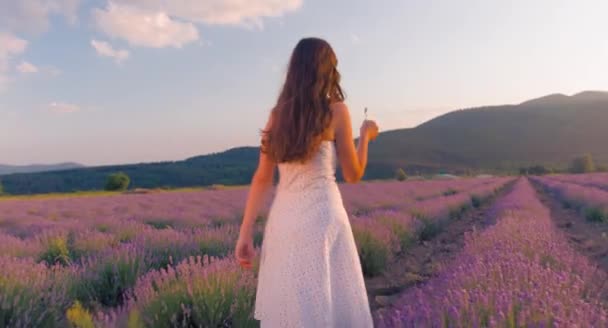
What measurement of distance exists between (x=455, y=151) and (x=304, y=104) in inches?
3921

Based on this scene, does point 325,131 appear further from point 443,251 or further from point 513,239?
point 443,251

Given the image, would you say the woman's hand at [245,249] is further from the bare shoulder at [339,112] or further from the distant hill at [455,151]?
the distant hill at [455,151]

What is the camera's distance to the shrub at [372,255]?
20.8 ft

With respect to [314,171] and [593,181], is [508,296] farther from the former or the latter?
[593,181]

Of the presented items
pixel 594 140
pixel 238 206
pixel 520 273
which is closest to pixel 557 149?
pixel 594 140

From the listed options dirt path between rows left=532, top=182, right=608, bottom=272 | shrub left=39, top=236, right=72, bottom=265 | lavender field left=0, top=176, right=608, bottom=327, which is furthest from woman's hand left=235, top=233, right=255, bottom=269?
shrub left=39, top=236, right=72, bottom=265

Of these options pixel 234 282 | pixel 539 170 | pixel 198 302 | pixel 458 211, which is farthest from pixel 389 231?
pixel 539 170

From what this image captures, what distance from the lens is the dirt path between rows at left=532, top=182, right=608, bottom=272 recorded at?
737cm

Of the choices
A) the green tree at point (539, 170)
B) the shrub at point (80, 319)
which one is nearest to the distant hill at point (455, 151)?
the green tree at point (539, 170)

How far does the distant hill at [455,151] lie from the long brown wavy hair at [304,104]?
6747 cm

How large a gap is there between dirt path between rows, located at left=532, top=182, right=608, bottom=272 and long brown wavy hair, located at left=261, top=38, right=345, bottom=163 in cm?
464

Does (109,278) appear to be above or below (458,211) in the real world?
above

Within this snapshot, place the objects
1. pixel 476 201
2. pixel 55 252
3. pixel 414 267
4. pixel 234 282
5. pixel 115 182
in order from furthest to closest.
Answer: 1. pixel 115 182
2. pixel 476 201
3. pixel 414 267
4. pixel 55 252
5. pixel 234 282

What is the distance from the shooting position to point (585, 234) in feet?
33.3
